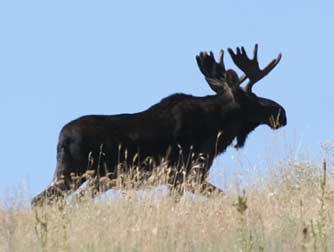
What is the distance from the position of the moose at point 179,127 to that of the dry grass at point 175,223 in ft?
7.03

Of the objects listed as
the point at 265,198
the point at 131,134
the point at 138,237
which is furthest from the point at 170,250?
the point at 131,134

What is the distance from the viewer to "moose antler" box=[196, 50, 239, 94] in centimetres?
1556

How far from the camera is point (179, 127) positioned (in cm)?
1427

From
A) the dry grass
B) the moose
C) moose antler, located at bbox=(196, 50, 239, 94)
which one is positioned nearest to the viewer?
the dry grass

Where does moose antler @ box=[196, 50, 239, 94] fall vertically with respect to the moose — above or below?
above

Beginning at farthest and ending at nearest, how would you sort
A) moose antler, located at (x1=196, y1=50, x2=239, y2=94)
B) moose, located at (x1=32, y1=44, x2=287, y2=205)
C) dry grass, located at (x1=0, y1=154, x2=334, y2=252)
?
moose antler, located at (x1=196, y1=50, x2=239, y2=94)
moose, located at (x1=32, y1=44, x2=287, y2=205)
dry grass, located at (x1=0, y1=154, x2=334, y2=252)

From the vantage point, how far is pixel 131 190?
1052cm

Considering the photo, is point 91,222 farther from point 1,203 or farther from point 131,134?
point 131,134

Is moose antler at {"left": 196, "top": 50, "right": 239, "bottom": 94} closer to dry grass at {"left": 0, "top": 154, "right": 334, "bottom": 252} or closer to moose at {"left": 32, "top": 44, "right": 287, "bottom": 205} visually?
moose at {"left": 32, "top": 44, "right": 287, "bottom": 205}

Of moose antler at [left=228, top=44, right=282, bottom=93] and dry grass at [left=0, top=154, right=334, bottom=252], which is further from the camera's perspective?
moose antler at [left=228, top=44, right=282, bottom=93]

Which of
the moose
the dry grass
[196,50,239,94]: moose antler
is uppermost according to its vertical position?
[196,50,239,94]: moose antler

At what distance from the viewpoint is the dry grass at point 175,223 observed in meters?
7.77

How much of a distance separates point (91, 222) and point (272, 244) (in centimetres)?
147

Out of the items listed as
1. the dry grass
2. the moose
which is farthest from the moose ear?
the dry grass
